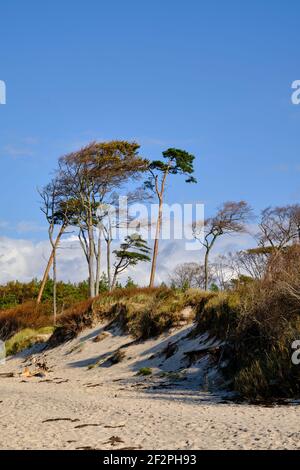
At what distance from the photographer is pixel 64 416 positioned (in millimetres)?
10148

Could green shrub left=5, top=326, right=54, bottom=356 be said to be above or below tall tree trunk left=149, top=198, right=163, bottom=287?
below

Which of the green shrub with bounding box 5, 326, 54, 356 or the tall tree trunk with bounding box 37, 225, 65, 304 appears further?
the tall tree trunk with bounding box 37, 225, 65, 304

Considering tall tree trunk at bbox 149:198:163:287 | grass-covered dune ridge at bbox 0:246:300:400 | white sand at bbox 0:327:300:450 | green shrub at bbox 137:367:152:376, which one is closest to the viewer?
white sand at bbox 0:327:300:450

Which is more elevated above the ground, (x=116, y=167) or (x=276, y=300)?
(x=116, y=167)

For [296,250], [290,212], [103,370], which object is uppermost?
[290,212]

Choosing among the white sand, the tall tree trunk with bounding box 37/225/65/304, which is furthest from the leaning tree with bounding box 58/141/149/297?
the white sand

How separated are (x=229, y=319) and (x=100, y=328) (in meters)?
7.80

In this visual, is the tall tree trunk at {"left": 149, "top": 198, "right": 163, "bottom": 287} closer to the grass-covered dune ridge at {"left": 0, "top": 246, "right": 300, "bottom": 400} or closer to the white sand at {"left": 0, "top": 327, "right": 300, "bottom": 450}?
the grass-covered dune ridge at {"left": 0, "top": 246, "right": 300, "bottom": 400}

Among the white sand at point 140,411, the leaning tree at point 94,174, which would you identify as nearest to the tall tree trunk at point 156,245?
the leaning tree at point 94,174

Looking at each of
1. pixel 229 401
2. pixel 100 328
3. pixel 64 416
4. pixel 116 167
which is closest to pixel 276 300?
pixel 229 401

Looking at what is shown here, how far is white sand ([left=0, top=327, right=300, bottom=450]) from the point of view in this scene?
789 cm

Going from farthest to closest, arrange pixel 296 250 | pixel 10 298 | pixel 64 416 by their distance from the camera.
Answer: pixel 10 298, pixel 296 250, pixel 64 416

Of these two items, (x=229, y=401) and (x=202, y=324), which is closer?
(x=229, y=401)
